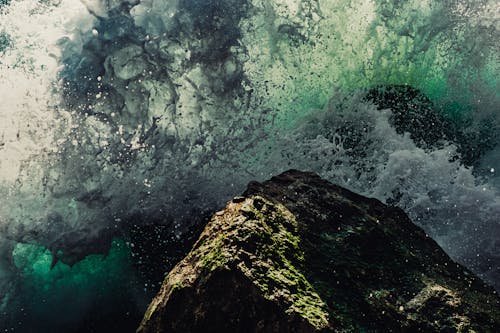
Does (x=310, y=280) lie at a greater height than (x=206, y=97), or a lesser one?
lesser

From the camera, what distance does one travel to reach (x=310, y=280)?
8.71 ft

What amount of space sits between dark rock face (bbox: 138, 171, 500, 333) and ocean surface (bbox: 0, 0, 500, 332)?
6.46 feet

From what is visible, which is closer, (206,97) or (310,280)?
(310,280)

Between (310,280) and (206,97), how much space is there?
11.8ft

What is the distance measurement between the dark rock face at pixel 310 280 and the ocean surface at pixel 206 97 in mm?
1970

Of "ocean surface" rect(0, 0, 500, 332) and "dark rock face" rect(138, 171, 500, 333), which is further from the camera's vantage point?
"ocean surface" rect(0, 0, 500, 332)

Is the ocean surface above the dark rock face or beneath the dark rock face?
above

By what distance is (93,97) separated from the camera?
18.7ft

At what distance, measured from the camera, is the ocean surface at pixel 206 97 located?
522 cm

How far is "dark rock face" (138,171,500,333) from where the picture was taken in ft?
7.90

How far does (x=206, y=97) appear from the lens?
562cm

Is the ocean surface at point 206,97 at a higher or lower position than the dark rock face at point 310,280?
higher

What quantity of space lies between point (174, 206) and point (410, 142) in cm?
338

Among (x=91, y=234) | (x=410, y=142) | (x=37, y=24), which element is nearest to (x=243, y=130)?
(x=410, y=142)
